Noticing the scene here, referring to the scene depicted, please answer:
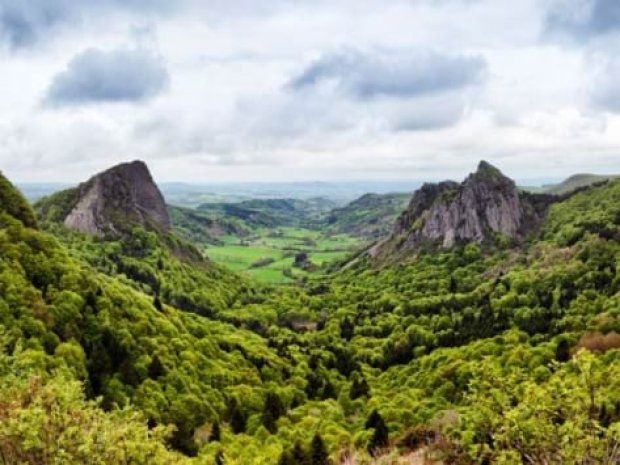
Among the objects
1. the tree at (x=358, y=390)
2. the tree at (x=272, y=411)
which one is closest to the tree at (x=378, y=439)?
the tree at (x=272, y=411)

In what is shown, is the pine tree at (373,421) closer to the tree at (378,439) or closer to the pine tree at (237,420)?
the tree at (378,439)

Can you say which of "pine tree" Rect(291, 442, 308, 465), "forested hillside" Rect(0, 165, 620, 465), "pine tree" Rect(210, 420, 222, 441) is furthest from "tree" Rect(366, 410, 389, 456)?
"pine tree" Rect(210, 420, 222, 441)

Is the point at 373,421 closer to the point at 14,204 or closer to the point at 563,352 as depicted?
the point at 563,352

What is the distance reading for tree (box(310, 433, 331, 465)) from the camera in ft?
309

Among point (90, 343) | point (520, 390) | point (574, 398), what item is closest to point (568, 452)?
point (574, 398)

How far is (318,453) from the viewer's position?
96188 mm

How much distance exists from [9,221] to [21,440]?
119044 mm

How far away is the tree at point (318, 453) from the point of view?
94312 mm

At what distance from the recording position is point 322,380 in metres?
192

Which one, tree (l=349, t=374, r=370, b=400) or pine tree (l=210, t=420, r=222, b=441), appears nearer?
pine tree (l=210, t=420, r=222, b=441)

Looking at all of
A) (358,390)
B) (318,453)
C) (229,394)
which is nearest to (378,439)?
(318,453)

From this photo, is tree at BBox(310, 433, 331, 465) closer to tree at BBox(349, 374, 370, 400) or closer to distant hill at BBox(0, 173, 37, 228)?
tree at BBox(349, 374, 370, 400)

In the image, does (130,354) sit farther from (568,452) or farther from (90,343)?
(568,452)

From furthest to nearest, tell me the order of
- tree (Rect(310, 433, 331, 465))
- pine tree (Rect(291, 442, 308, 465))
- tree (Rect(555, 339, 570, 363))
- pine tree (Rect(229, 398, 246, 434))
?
tree (Rect(555, 339, 570, 363)), pine tree (Rect(229, 398, 246, 434)), tree (Rect(310, 433, 331, 465)), pine tree (Rect(291, 442, 308, 465))
